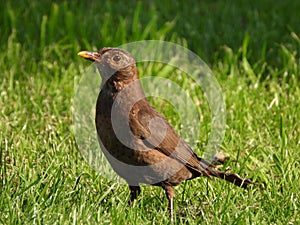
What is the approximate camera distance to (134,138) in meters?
4.43

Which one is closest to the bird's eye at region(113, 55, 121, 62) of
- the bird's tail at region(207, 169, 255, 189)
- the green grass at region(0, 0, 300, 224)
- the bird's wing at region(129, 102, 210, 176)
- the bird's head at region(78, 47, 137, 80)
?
the bird's head at region(78, 47, 137, 80)

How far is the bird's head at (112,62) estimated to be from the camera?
15.2 feet

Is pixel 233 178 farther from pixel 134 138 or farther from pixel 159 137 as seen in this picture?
pixel 134 138

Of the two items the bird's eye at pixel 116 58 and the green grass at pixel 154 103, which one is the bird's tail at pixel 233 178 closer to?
the green grass at pixel 154 103

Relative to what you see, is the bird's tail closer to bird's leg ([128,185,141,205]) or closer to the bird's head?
bird's leg ([128,185,141,205])

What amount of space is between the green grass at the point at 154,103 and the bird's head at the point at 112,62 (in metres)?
0.64

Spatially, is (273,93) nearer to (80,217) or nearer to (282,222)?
(282,222)

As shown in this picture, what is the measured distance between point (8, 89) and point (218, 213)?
2578 millimetres

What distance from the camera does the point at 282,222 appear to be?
4371 mm

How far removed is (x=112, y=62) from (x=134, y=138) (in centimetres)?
51

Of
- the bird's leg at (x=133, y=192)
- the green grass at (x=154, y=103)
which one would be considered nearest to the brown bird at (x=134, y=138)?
the bird's leg at (x=133, y=192)

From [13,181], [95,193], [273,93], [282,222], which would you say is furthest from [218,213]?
[273,93]

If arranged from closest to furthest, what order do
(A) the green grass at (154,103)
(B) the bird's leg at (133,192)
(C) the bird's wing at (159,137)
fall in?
1. (A) the green grass at (154,103)
2. (C) the bird's wing at (159,137)
3. (B) the bird's leg at (133,192)

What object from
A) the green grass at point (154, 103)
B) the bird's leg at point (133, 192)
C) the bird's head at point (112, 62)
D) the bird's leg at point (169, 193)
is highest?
the bird's head at point (112, 62)
